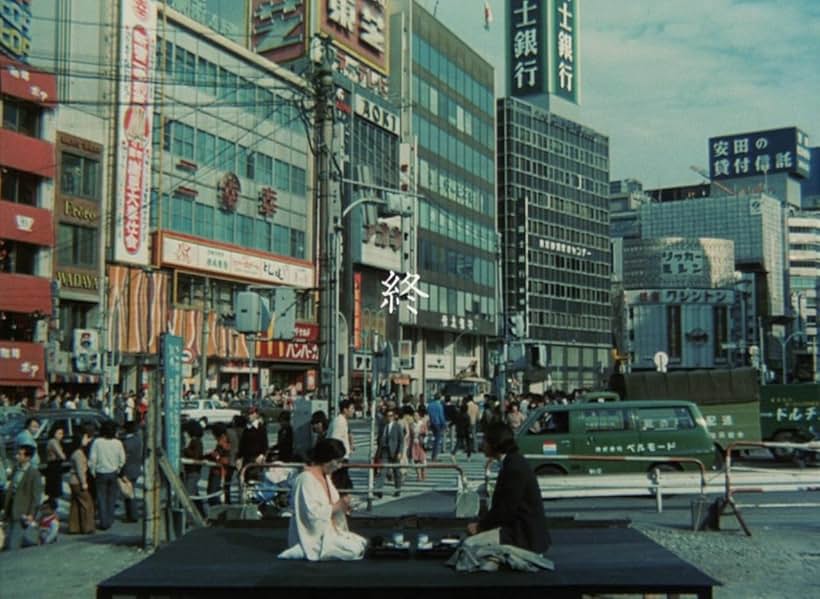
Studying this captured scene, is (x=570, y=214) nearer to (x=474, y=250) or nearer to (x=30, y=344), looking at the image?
(x=474, y=250)

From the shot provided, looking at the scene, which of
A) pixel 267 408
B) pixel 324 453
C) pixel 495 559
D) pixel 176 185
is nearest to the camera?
pixel 495 559

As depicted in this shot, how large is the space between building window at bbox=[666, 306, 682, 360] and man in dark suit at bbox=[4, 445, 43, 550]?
137 meters

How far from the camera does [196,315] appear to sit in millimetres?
52844

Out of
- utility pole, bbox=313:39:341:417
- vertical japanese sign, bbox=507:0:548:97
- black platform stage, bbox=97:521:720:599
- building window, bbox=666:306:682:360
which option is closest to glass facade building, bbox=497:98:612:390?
vertical japanese sign, bbox=507:0:548:97

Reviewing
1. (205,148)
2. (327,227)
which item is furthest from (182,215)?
(327,227)

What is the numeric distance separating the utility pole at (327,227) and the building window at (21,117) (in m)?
28.1

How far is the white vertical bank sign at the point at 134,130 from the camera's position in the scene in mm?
46344

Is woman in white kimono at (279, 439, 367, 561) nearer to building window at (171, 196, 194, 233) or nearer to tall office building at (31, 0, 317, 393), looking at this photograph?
tall office building at (31, 0, 317, 393)

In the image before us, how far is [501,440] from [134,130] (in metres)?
43.5

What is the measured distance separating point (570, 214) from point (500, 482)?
103 meters

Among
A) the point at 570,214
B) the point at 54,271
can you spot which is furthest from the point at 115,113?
the point at 570,214

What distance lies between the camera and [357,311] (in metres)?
68.2

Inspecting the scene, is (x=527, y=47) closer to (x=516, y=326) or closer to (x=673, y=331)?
(x=673, y=331)

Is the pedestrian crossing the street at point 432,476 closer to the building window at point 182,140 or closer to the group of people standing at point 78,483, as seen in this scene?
the group of people standing at point 78,483
